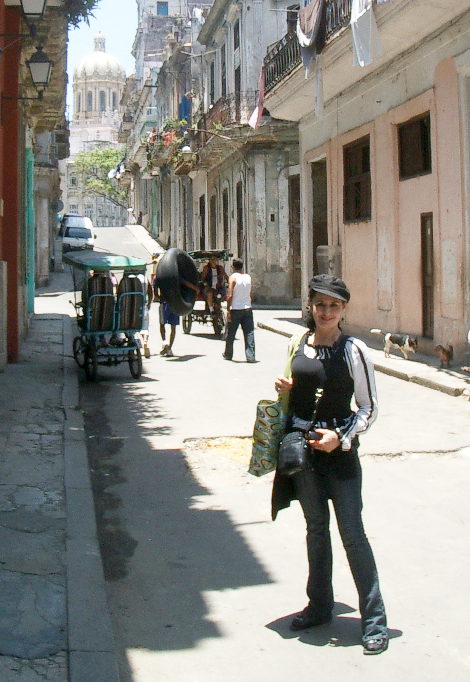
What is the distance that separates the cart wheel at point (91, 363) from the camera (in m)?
11.7

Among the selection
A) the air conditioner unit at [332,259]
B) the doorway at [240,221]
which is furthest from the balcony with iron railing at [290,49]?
the doorway at [240,221]

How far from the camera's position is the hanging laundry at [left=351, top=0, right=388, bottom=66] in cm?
1258

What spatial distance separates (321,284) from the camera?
12.9ft

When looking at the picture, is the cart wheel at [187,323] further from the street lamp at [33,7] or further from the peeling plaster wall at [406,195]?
the street lamp at [33,7]

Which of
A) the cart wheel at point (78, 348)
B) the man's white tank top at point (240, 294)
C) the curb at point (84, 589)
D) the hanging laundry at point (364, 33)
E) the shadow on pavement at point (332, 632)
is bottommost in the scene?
the shadow on pavement at point (332, 632)

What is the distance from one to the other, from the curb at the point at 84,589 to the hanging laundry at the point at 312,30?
9.84 meters

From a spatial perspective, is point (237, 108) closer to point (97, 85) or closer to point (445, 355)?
point (445, 355)

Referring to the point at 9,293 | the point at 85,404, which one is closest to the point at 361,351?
the point at 85,404

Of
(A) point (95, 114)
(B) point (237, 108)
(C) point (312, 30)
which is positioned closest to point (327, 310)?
(C) point (312, 30)

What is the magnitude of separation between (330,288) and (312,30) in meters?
12.3

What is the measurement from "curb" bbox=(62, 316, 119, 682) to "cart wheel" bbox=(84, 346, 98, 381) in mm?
4144

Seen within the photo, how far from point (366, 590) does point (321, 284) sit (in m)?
1.27

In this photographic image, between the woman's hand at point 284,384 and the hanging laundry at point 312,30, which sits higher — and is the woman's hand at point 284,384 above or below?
below

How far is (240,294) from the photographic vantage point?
13875mm
